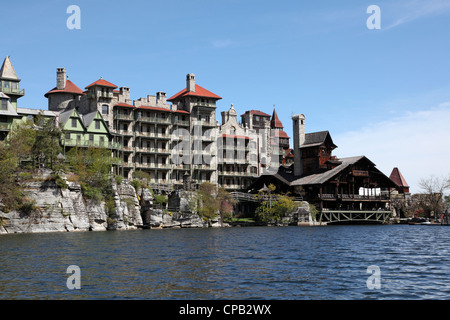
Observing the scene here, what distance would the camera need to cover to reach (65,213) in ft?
232

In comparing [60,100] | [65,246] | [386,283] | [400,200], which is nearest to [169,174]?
[60,100]

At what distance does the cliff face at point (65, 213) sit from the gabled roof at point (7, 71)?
28.7 meters

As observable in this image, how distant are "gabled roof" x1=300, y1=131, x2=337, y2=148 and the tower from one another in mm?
58940

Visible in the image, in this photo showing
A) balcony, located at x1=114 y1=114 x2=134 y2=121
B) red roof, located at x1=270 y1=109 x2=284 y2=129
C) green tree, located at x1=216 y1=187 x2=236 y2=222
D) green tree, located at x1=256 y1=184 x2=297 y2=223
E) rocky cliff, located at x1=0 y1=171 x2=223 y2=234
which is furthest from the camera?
red roof, located at x1=270 y1=109 x2=284 y2=129

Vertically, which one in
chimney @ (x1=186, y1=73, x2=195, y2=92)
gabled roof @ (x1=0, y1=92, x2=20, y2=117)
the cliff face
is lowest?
the cliff face

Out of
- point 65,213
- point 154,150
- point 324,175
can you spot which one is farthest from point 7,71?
point 324,175

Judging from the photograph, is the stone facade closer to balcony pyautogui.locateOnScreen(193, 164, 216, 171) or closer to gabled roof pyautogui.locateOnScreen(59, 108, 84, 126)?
balcony pyautogui.locateOnScreen(193, 164, 216, 171)

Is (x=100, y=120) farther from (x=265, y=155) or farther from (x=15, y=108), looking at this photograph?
(x=265, y=155)

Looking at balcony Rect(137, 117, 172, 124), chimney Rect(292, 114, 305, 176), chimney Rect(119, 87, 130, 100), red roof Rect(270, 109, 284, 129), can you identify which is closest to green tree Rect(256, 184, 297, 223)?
chimney Rect(292, 114, 305, 176)

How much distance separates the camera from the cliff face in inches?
2616

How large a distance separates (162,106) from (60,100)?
20.1m

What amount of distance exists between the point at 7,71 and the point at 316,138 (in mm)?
63531

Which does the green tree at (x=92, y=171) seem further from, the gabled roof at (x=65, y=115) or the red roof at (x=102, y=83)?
the red roof at (x=102, y=83)

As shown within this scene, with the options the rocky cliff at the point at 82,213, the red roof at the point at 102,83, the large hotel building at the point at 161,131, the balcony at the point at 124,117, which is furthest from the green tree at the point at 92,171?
the red roof at the point at 102,83
